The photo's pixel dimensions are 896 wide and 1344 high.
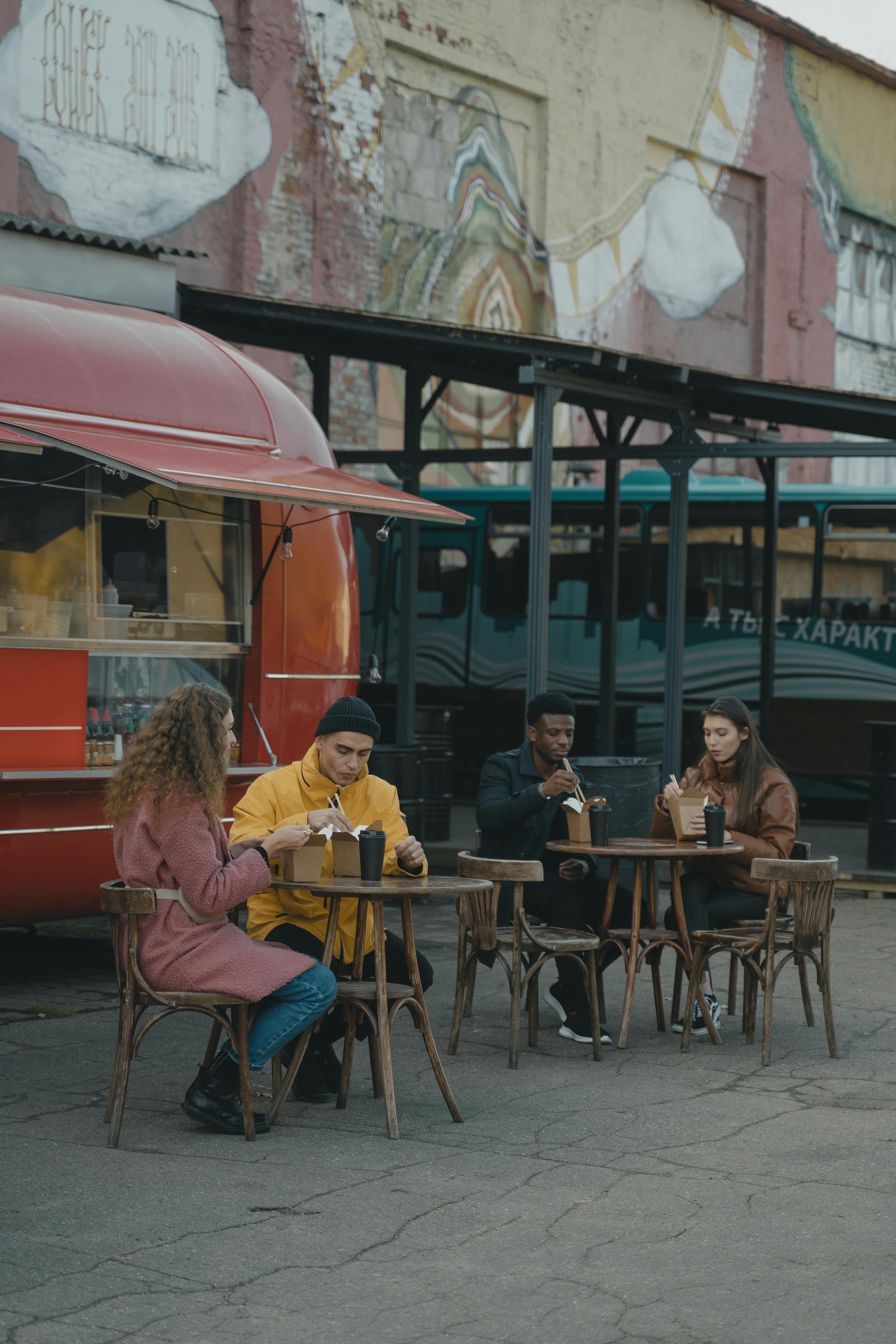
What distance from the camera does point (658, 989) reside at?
7.57 m

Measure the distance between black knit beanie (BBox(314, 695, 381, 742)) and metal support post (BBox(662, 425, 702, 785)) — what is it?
6679 millimetres

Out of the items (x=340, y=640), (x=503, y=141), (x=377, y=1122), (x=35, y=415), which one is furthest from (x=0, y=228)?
(x=503, y=141)

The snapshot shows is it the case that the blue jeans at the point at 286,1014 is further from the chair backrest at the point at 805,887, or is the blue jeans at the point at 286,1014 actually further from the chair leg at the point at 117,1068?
the chair backrest at the point at 805,887

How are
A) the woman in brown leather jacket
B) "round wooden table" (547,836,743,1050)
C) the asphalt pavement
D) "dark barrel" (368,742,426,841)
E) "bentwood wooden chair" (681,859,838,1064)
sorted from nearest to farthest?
the asphalt pavement, "bentwood wooden chair" (681,859,838,1064), "round wooden table" (547,836,743,1050), the woman in brown leather jacket, "dark barrel" (368,742,426,841)

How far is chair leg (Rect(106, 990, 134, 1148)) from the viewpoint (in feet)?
18.2

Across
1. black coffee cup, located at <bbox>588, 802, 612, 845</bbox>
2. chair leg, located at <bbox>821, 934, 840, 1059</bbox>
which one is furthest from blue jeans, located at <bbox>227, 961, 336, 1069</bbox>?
chair leg, located at <bbox>821, 934, 840, 1059</bbox>

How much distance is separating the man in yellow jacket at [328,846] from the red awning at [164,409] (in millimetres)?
1805

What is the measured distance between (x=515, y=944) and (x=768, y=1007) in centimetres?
106

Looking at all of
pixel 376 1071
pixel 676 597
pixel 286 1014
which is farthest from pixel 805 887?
pixel 676 597

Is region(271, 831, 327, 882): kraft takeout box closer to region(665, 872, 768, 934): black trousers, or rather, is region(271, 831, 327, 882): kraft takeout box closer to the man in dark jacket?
the man in dark jacket

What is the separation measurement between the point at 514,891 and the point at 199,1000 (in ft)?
5.57

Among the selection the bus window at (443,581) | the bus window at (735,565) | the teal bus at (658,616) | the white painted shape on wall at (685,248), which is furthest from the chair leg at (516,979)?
the white painted shape on wall at (685,248)

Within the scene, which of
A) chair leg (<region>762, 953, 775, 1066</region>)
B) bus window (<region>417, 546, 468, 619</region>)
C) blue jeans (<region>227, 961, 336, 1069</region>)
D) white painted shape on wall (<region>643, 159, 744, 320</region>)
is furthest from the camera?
white painted shape on wall (<region>643, 159, 744, 320</region>)

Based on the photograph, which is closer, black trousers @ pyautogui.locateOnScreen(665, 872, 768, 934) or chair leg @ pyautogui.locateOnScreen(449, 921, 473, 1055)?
chair leg @ pyautogui.locateOnScreen(449, 921, 473, 1055)
